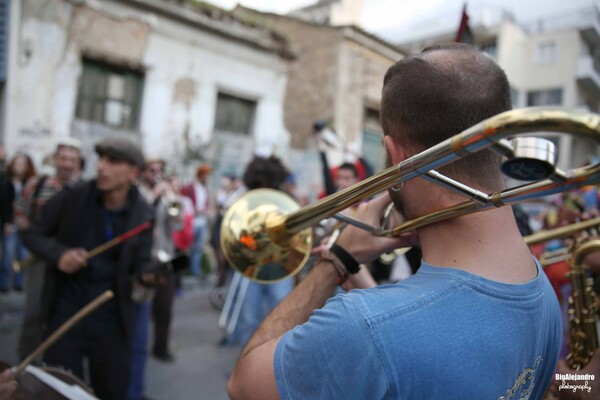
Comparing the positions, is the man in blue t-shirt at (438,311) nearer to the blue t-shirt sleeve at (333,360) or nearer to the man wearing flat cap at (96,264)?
the blue t-shirt sleeve at (333,360)

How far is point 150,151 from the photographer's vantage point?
8.77 m

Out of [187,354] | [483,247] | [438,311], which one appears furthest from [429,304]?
[187,354]

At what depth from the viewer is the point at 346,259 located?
4.14ft

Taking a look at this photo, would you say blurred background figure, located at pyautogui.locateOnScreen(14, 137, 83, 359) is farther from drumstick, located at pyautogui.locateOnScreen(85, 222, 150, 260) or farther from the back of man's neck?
the back of man's neck

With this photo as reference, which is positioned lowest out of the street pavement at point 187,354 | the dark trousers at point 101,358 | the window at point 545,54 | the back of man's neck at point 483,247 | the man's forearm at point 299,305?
the street pavement at point 187,354

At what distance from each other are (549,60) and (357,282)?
20175mm

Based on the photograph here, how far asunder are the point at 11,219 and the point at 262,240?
17.9 ft

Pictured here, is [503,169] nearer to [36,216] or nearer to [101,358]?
[101,358]

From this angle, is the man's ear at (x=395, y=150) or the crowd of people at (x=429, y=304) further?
the man's ear at (x=395, y=150)

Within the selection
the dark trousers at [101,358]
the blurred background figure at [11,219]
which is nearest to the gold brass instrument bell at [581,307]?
the dark trousers at [101,358]

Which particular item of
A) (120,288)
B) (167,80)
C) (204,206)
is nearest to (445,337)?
(120,288)

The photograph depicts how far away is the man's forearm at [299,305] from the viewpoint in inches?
42.5

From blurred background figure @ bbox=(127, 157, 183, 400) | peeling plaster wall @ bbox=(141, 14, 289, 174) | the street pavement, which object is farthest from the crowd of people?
peeling plaster wall @ bbox=(141, 14, 289, 174)

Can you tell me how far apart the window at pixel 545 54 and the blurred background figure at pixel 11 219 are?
648 inches
